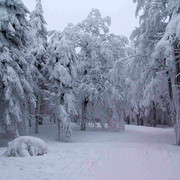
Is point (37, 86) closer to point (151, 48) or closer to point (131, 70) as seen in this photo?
point (131, 70)

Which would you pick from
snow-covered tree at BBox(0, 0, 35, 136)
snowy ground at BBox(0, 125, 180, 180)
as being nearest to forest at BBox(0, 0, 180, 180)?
snow-covered tree at BBox(0, 0, 35, 136)

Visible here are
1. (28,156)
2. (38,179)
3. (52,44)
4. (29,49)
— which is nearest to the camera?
(38,179)

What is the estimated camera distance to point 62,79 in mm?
16750

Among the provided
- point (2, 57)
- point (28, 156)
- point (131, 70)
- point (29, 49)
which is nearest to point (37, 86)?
point (29, 49)

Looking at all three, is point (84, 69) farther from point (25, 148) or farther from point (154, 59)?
point (25, 148)

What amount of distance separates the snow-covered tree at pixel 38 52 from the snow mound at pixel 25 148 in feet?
28.7

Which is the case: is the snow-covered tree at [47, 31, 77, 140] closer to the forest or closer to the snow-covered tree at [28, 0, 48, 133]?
the forest

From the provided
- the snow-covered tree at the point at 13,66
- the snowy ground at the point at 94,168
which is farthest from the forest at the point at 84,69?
the snowy ground at the point at 94,168

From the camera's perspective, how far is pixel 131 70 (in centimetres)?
1348

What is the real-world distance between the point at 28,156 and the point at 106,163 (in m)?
2.70

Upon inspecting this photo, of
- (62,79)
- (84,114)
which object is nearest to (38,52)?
(62,79)

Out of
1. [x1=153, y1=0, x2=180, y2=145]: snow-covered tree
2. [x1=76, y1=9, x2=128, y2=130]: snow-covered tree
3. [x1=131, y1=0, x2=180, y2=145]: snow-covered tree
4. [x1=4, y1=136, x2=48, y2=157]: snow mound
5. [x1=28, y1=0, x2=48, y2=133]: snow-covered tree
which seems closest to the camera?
[x1=4, y1=136, x2=48, y2=157]: snow mound

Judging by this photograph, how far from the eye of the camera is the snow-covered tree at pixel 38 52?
60.3 ft

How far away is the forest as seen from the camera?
498 inches
